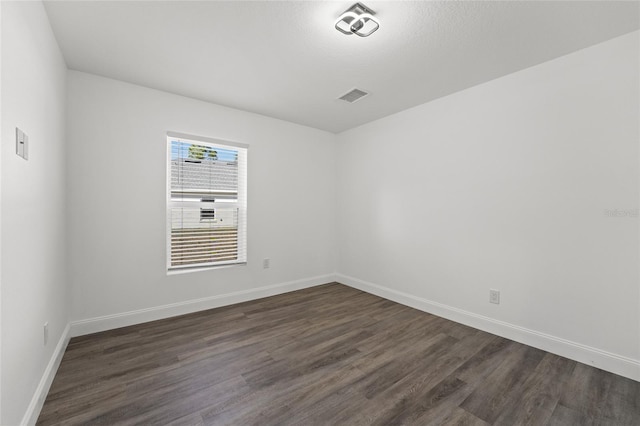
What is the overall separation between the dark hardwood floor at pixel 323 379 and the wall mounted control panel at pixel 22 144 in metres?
1.51

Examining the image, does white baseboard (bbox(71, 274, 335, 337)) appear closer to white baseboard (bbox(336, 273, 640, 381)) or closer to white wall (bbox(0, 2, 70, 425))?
white wall (bbox(0, 2, 70, 425))

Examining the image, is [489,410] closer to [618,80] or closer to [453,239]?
[453,239]

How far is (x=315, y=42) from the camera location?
7.12 feet

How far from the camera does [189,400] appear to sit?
177 centimetres

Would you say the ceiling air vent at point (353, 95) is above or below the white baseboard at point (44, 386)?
above

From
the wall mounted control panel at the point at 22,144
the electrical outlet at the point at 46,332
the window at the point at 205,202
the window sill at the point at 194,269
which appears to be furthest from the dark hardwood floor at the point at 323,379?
the wall mounted control panel at the point at 22,144

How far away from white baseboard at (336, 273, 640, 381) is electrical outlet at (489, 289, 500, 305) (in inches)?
7.3

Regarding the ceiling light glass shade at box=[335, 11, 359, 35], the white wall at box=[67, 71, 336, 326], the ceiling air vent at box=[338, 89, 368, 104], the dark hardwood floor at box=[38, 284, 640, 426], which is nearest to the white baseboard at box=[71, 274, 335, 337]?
the white wall at box=[67, 71, 336, 326]

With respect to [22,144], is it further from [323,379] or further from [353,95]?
[353,95]

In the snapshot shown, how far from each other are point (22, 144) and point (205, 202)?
6.63ft

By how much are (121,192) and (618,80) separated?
4495mm

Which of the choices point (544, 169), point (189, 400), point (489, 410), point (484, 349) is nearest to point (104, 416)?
point (189, 400)

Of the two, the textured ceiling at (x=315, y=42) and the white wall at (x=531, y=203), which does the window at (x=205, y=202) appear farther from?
the white wall at (x=531, y=203)

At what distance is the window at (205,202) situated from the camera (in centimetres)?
322
